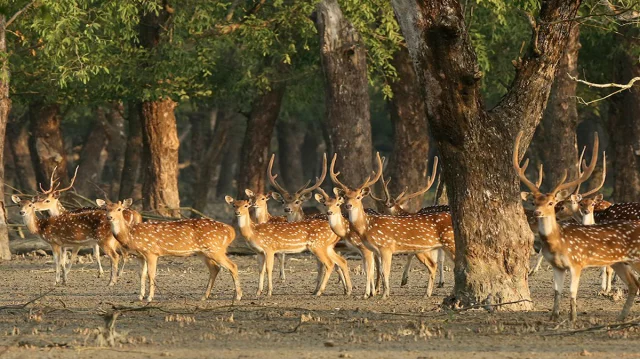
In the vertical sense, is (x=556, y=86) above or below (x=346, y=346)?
above

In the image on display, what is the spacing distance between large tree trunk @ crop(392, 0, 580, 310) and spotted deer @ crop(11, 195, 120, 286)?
6.11m

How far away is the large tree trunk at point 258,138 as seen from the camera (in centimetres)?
2630

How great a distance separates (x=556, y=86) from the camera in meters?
21.5

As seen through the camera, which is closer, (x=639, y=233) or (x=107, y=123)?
(x=639, y=233)

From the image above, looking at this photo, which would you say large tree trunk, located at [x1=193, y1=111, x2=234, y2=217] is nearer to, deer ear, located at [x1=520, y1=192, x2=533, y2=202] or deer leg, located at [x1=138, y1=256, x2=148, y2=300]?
deer leg, located at [x1=138, y1=256, x2=148, y2=300]

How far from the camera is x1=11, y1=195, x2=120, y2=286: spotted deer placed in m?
16.6

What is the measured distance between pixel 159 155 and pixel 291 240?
8548 mm

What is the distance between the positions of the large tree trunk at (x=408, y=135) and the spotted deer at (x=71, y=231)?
780cm

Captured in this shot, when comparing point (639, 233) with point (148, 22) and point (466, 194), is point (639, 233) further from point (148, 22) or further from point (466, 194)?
point (148, 22)

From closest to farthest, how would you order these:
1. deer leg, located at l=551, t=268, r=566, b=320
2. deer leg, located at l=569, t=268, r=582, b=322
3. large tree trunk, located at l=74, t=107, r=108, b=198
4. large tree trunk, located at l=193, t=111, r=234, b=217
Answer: deer leg, located at l=569, t=268, r=582, b=322
deer leg, located at l=551, t=268, r=566, b=320
large tree trunk, located at l=193, t=111, r=234, b=217
large tree trunk, located at l=74, t=107, r=108, b=198

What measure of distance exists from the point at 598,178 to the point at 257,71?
29.5 feet

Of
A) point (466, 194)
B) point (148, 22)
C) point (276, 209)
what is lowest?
point (276, 209)

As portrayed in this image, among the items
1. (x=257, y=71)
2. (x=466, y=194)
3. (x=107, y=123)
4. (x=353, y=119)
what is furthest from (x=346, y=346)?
(x=107, y=123)

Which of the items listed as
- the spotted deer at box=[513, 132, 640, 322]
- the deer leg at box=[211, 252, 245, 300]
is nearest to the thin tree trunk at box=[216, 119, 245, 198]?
the deer leg at box=[211, 252, 245, 300]
